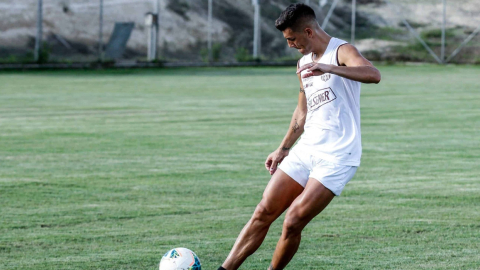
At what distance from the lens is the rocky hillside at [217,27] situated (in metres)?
38.6

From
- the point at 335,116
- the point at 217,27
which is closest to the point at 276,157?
the point at 335,116

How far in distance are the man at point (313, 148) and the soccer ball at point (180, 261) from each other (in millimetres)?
242

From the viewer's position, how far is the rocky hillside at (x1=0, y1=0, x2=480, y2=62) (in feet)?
127

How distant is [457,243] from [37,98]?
55.0 ft

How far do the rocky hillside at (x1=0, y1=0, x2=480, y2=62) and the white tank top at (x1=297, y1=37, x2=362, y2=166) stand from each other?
105 feet

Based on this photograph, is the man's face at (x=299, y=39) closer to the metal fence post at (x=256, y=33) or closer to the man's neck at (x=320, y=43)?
the man's neck at (x=320, y=43)

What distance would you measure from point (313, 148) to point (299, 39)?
812mm

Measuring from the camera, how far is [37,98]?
21.8 m

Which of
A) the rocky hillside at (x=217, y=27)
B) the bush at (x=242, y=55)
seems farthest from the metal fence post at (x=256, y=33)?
the rocky hillside at (x=217, y=27)

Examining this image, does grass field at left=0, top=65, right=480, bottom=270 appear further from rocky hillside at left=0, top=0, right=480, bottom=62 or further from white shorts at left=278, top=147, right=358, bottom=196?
rocky hillside at left=0, top=0, right=480, bottom=62

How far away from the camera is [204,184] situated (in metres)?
9.94

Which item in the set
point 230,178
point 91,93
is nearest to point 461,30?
point 91,93

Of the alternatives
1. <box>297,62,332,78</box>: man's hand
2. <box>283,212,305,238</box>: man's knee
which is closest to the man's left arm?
<box>297,62,332,78</box>: man's hand

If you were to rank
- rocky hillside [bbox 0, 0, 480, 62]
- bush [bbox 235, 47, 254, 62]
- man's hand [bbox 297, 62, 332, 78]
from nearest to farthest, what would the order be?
1. man's hand [bbox 297, 62, 332, 78]
2. rocky hillside [bbox 0, 0, 480, 62]
3. bush [bbox 235, 47, 254, 62]
